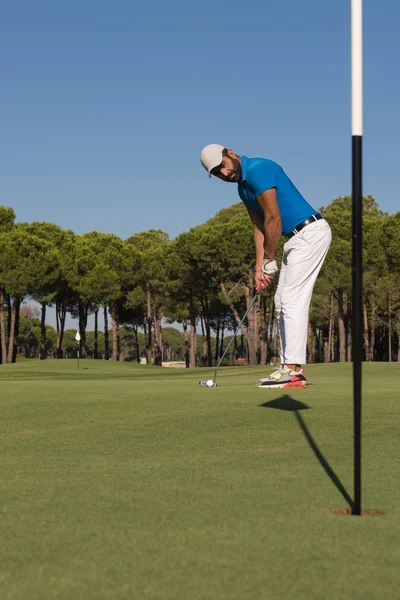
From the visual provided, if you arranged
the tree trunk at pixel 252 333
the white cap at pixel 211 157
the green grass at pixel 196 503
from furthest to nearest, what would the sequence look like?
the tree trunk at pixel 252 333, the white cap at pixel 211 157, the green grass at pixel 196 503

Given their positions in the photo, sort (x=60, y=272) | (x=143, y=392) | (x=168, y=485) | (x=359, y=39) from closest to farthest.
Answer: (x=359, y=39)
(x=168, y=485)
(x=143, y=392)
(x=60, y=272)

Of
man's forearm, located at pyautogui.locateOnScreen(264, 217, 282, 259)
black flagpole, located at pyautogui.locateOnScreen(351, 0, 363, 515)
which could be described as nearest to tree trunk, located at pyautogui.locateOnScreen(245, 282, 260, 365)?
man's forearm, located at pyautogui.locateOnScreen(264, 217, 282, 259)

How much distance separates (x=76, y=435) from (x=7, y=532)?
2.74 meters

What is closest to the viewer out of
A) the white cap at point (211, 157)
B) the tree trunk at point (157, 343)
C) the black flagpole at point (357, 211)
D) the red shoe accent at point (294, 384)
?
the black flagpole at point (357, 211)

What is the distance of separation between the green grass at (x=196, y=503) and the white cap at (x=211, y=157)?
2469 mm

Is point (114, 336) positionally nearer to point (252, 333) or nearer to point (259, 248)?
point (252, 333)

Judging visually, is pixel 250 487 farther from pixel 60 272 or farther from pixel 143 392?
pixel 60 272

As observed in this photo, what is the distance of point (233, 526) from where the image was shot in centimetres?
331

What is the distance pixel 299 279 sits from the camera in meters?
8.52

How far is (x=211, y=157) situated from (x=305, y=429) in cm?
319

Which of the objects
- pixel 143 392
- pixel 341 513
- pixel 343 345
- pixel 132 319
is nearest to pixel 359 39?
pixel 341 513

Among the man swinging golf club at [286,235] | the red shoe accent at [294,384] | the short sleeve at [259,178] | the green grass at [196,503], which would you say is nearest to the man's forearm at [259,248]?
the man swinging golf club at [286,235]

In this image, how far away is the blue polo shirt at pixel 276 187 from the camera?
8094mm

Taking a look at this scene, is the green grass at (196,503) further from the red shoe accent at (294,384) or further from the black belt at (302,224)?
the black belt at (302,224)
